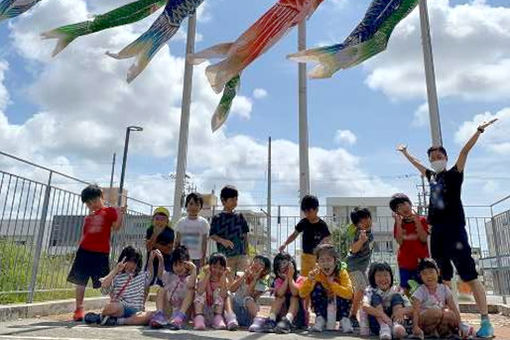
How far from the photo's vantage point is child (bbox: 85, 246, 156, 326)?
494cm

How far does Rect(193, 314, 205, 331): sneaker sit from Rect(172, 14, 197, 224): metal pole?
3070 mm

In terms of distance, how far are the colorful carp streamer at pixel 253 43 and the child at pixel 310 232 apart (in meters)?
2.30

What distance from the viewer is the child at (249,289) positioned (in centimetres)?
517

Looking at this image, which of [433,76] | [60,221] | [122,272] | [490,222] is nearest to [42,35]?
[60,221]

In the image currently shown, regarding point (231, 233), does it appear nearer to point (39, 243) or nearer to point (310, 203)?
point (310, 203)

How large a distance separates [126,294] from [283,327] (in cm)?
176

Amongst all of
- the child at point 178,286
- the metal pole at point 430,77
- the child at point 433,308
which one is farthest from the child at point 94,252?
the metal pole at point 430,77

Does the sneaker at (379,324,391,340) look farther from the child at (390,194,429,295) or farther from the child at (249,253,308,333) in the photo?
the child at (249,253,308,333)

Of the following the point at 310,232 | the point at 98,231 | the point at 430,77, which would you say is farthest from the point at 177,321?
the point at 430,77

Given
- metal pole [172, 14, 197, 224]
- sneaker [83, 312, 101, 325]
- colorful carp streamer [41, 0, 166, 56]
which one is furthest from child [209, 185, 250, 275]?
colorful carp streamer [41, 0, 166, 56]

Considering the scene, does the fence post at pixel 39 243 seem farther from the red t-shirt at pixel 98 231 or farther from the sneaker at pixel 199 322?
the sneaker at pixel 199 322

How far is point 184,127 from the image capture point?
8.33 metres

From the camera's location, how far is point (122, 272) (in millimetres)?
5312

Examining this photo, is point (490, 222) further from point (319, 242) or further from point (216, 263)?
point (216, 263)
